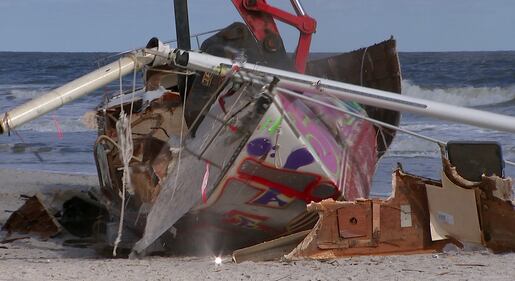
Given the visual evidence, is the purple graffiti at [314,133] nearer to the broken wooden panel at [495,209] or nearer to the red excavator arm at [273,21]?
the broken wooden panel at [495,209]

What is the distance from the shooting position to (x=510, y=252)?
268 inches

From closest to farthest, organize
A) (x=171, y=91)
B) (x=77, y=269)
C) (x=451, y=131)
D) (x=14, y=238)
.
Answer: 1. (x=77, y=269)
2. (x=14, y=238)
3. (x=171, y=91)
4. (x=451, y=131)

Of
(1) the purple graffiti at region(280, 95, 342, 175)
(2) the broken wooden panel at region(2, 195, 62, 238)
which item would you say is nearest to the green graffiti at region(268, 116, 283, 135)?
(1) the purple graffiti at region(280, 95, 342, 175)

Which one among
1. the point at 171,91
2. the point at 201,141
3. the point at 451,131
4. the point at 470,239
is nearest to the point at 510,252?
the point at 470,239

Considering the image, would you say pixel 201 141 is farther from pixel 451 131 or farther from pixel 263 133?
pixel 451 131

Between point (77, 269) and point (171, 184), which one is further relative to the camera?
point (171, 184)

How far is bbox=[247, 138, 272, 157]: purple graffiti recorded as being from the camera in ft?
23.5

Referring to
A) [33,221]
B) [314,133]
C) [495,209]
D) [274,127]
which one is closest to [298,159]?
[274,127]

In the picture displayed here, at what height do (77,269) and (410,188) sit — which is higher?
(410,188)

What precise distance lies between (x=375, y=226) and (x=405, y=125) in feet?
41.3

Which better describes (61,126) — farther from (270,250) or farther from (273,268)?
(273,268)

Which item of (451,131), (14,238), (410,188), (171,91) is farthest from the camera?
(451,131)

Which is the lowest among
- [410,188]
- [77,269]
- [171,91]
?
[77,269]

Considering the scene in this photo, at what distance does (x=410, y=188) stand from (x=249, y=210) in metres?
1.28
